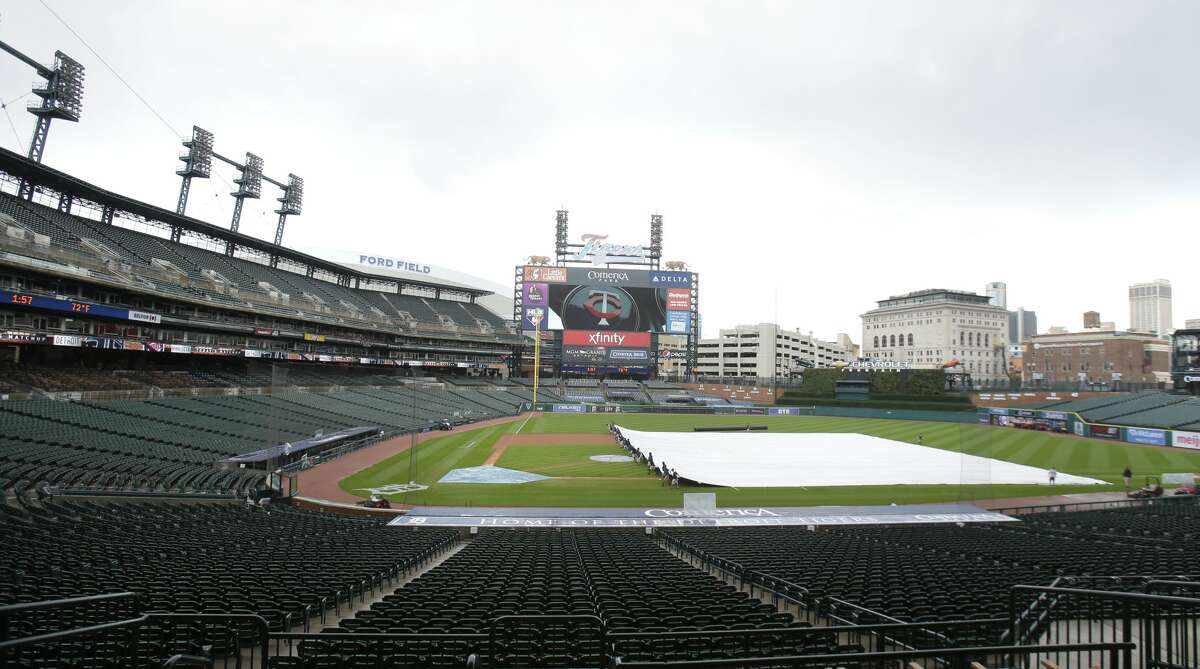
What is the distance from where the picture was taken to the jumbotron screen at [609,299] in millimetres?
93000

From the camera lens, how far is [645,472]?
35875 mm

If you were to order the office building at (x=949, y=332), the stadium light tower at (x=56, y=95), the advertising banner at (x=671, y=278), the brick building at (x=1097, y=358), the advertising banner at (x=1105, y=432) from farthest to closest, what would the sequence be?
the office building at (x=949, y=332) < the brick building at (x=1097, y=358) < the advertising banner at (x=671, y=278) < the advertising banner at (x=1105, y=432) < the stadium light tower at (x=56, y=95)

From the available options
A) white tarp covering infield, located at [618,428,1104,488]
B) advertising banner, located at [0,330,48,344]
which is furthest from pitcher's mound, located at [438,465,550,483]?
advertising banner, located at [0,330,48,344]

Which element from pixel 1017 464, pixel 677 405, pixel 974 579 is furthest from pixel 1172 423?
pixel 974 579

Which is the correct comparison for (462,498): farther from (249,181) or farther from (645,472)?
(249,181)

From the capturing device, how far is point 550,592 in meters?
10.1

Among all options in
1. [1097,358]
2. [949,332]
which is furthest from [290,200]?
[949,332]

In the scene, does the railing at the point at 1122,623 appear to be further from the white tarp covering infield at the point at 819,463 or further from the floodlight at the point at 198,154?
the floodlight at the point at 198,154

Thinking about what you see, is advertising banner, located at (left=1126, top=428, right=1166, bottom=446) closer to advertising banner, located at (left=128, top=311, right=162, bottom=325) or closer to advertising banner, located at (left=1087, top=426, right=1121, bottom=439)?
advertising banner, located at (left=1087, top=426, right=1121, bottom=439)

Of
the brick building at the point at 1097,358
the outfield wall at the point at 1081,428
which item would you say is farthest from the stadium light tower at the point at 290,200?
the brick building at the point at 1097,358

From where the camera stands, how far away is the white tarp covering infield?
112 feet

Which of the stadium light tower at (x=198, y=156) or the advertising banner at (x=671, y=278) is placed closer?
the stadium light tower at (x=198, y=156)

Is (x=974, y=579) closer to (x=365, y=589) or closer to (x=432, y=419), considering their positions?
(x=365, y=589)

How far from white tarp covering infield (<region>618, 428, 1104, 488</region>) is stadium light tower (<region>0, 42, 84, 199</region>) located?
158ft
